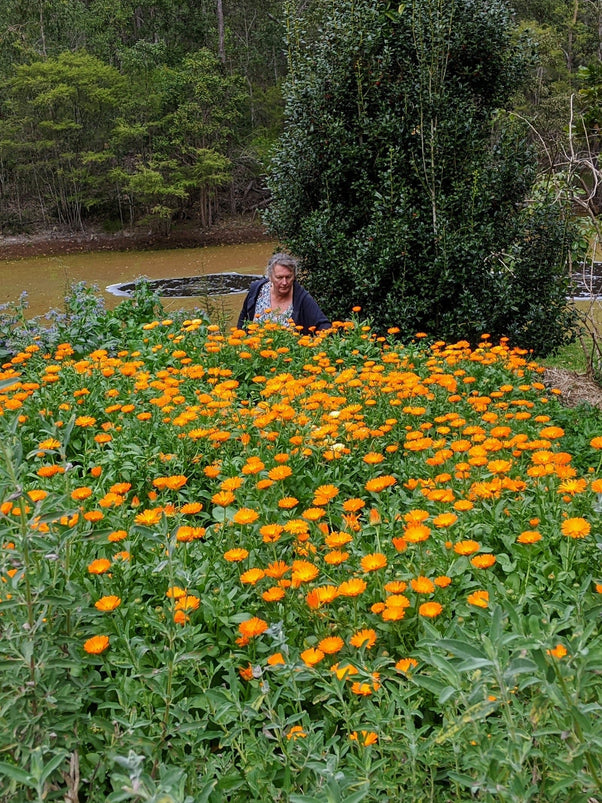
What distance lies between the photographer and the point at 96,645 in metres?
1.64

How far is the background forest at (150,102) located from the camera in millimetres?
30859

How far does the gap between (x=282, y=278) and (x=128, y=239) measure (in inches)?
1130

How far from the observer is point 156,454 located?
2.98m

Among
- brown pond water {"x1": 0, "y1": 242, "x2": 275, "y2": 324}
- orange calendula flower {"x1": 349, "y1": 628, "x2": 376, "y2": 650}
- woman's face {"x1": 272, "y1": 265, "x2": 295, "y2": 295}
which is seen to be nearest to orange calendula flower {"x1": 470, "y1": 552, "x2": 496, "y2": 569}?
orange calendula flower {"x1": 349, "y1": 628, "x2": 376, "y2": 650}

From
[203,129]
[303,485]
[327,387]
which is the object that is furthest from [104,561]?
[203,129]

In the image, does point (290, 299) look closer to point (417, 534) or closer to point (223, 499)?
point (223, 499)

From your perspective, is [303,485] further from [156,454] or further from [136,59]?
[136,59]

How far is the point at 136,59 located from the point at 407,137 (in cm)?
3010

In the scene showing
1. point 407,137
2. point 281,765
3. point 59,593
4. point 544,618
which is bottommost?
point 281,765

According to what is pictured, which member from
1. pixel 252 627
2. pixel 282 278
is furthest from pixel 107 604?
pixel 282 278

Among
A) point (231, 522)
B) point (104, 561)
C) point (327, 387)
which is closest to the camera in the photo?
point (104, 561)

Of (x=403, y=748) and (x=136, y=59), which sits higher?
(x=136, y=59)

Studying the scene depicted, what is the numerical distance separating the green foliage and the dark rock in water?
915cm

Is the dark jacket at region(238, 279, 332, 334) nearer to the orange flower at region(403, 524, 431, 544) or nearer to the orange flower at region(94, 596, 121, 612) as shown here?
the orange flower at region(403, 524, 431, 544)
